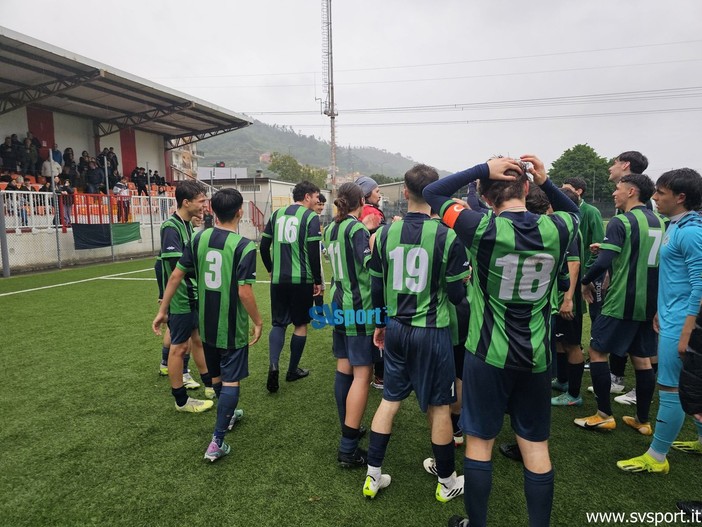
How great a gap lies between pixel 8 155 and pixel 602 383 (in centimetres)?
1909

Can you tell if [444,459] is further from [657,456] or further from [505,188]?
[505,188]

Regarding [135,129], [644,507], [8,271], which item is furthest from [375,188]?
[135,129]

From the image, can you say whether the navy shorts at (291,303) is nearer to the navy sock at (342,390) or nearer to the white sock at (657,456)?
the navy sock at (342,390)

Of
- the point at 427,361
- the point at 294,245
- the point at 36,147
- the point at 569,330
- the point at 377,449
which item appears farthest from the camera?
the point at 36,147

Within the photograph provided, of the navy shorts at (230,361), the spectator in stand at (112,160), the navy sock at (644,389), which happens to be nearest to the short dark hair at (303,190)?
the navy shorts at (230,361)

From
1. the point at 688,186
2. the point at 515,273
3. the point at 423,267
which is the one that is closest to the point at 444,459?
the point at 423,267

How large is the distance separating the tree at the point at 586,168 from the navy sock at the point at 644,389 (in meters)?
50.7

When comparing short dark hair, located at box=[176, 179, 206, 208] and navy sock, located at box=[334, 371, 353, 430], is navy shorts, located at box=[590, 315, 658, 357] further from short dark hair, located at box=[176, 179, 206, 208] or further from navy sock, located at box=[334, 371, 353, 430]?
short dark hair, located at box=[176, 179, 206, 208]

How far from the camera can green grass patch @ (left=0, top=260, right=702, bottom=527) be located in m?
2.43

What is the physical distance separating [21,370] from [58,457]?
2.30m

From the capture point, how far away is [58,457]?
299 cm

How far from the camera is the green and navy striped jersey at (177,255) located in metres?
3.55

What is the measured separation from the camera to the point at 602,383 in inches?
131

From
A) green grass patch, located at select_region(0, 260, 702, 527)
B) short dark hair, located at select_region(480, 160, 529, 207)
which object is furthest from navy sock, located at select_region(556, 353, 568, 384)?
short dark hair, located at select_region(480, 160, 529, 207)
